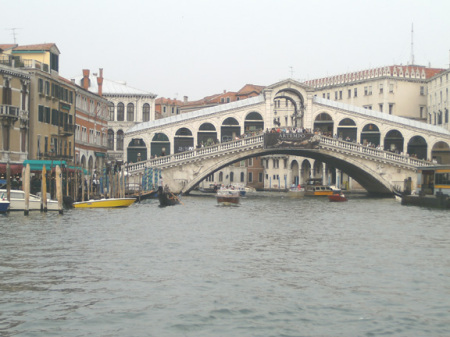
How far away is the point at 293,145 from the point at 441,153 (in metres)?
13.9

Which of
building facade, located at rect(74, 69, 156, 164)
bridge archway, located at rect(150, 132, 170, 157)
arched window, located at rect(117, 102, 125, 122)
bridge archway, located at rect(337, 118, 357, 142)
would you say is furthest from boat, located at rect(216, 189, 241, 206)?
arched window, located at rect(117, 102, 125, 122)

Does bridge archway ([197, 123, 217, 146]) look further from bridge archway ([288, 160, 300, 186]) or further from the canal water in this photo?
the canal water

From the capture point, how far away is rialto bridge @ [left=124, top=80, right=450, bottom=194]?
53.8m

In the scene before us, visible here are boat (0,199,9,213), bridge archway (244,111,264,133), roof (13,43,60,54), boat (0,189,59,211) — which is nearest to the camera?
boat (0,199,9,213)

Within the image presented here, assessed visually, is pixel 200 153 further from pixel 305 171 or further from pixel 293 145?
pixel 305 171

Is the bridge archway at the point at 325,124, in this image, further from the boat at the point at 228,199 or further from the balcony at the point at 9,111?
the balcony at the point at 9,111

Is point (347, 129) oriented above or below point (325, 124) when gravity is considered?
below

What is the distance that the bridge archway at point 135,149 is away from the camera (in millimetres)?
58844

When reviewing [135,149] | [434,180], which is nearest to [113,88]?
[135,149]

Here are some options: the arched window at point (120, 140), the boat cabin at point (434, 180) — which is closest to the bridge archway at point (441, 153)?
the boat cabin at point (434, 180)

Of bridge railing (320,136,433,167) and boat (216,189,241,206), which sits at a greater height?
bridge railing (320,136,433,167)

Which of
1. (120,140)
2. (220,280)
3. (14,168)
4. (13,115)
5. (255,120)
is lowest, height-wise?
(220,280)

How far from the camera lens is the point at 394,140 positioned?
200 feet

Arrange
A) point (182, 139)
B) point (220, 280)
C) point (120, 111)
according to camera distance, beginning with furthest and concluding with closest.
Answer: point (120, 111) < point (182, 139) < point (220, 280)
